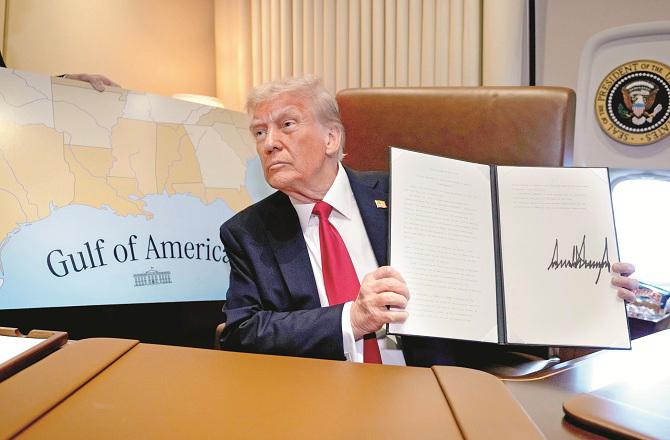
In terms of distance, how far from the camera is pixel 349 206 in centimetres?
147

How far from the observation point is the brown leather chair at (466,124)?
161cm

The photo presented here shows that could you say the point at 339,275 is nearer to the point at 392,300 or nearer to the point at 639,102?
the point at 392,300

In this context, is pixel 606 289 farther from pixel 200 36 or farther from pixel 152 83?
pixel 200 36

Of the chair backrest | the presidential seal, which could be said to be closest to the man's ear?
the chair backrest

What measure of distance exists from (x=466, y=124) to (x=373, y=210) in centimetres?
48

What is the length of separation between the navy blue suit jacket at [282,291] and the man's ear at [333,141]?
108mm

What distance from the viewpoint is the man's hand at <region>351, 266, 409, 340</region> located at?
99 cm

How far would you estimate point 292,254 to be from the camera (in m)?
1.35

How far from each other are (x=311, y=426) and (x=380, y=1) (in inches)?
122

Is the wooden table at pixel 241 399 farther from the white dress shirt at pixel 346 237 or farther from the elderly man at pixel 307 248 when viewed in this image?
the white dress shirt at pixel 346 237

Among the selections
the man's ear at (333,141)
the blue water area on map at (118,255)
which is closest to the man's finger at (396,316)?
the man's ear at (333,141)

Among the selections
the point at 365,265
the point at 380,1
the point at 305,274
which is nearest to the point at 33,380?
the point at 305,274

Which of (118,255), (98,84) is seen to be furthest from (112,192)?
(98,84)
